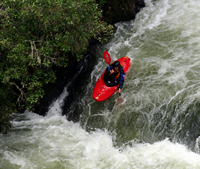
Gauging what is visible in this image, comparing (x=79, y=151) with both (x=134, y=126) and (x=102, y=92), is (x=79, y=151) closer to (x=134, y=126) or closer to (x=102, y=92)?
(x=134, y=126)

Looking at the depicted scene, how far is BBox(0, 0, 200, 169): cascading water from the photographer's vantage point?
4.92 meters

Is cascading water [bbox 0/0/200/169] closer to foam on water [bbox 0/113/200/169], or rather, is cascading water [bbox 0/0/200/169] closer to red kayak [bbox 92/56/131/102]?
foam on water [bbox 0/113/200/169]

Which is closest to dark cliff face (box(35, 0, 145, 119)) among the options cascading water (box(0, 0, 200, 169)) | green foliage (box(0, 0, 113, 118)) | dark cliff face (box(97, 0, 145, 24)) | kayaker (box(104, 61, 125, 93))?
dark cliff face (box(97, 0, 145, 24))

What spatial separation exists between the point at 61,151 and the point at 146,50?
15.7 ft

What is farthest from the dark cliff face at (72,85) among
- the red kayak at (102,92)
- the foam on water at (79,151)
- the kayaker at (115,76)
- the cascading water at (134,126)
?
the kayaker at (115,76)

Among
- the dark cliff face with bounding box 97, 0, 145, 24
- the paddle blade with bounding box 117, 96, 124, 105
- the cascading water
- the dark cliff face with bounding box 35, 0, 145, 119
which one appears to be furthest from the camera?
the dark cliff face with bounding box 97, 0, 145, 24

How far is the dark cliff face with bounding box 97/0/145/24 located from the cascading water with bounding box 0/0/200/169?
2.54 m

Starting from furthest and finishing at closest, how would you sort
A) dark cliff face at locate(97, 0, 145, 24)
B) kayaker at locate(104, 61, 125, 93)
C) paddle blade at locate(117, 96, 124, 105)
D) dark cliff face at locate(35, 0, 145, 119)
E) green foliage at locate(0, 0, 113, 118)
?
dark cliff face at locate(97, 0, 145, 24) < dark cliff face at locate(35, 0, 145, 119) < paddle blade at locate(117, 96, 124, 105) < kayaker at locate(104, 61, 125, 93) < green foliage at locate(0, 0, 113, 118)

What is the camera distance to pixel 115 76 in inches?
246

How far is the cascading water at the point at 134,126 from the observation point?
4.92 meters

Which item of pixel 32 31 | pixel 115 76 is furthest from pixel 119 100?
pixel 32 31

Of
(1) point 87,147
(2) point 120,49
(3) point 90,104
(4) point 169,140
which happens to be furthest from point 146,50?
(1) point 87,147

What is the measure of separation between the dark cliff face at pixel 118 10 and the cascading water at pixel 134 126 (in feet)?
8.33

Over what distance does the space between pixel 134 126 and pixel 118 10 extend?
6232 millimetres
